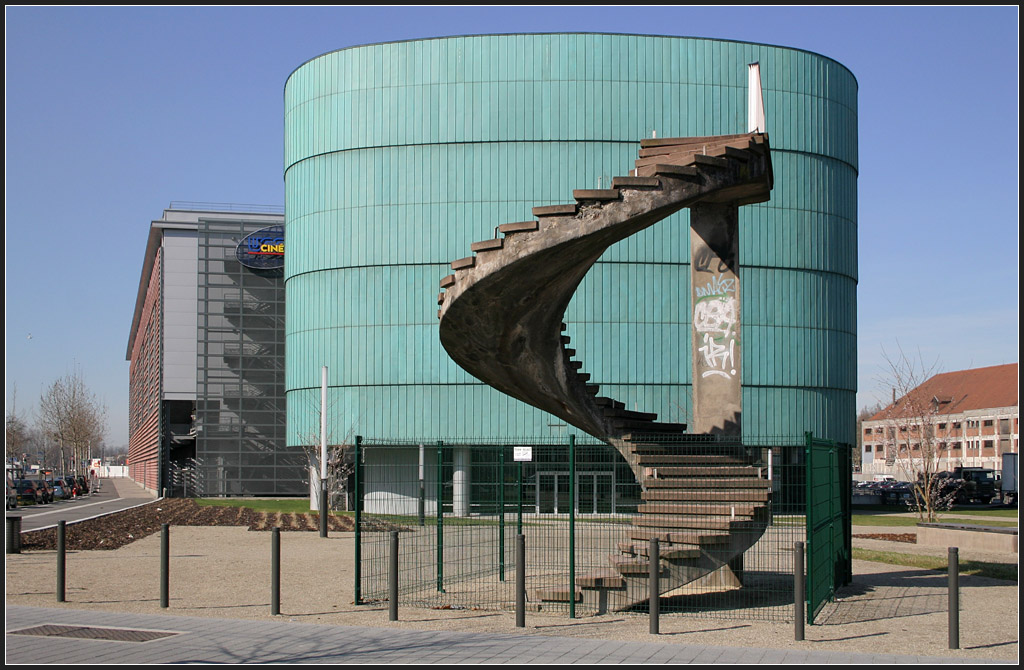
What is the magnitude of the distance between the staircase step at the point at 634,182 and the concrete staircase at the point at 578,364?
0.5 inches

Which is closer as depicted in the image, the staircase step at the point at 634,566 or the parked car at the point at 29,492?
the staircase step at the point at 634,566

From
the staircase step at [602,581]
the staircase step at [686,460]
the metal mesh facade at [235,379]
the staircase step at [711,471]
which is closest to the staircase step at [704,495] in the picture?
the staircase step at [711,471]

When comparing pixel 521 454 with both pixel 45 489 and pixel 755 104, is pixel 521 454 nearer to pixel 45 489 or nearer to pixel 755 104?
pixel 755 104

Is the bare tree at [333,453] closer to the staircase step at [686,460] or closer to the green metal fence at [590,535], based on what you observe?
the green metal fence at [590,535]

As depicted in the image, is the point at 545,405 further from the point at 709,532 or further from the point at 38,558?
the point at 38,558

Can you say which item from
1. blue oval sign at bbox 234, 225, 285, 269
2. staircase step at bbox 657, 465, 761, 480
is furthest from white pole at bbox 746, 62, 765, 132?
blue oval sign at bbox 234, 225, 285, 269

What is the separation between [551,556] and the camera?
67.6 feet

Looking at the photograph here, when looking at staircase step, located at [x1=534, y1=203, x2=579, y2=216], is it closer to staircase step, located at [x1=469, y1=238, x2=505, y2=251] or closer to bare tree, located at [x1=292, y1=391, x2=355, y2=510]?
staircase step, located at [x1=469, y1=238, x2=505, y2=251]

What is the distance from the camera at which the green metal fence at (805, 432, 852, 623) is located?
1148 cm

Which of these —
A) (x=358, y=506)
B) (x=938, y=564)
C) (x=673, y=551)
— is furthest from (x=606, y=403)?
(x=938, y=564)

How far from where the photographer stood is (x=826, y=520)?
13117mm

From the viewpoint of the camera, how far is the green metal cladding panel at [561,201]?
39281mm

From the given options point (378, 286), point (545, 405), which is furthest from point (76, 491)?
point (545, 405)

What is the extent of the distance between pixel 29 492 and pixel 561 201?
3094 cm
